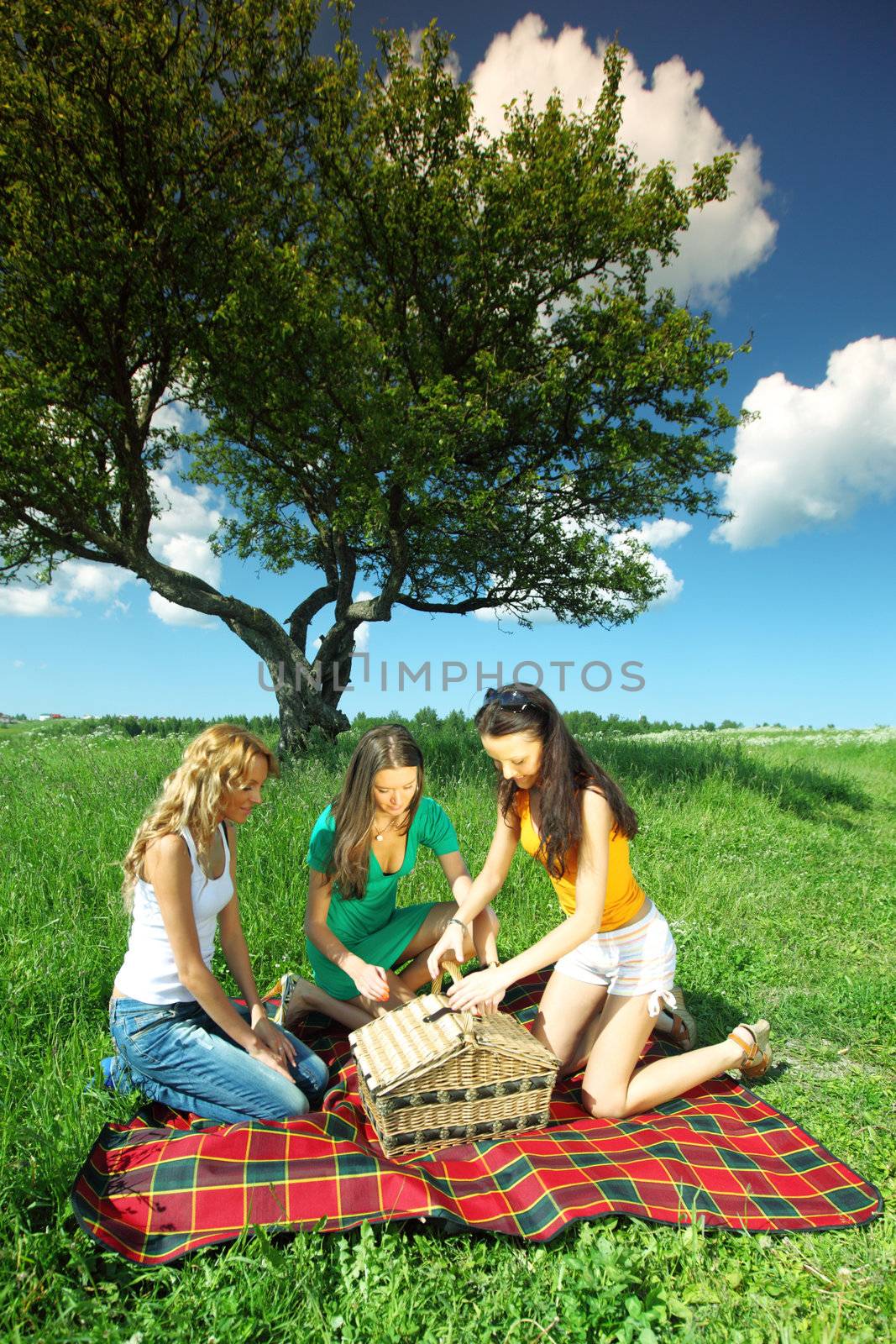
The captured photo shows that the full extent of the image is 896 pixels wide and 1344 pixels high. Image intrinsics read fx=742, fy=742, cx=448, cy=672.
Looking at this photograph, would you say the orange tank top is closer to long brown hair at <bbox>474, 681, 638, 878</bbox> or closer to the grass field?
long brown hair at <bbox>474, 681, 638, 878</bbox>

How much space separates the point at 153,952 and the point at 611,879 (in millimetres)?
2209

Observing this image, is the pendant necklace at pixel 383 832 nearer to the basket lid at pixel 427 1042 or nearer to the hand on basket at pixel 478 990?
the basket lid at pixel 427 1042

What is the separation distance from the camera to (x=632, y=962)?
379cm

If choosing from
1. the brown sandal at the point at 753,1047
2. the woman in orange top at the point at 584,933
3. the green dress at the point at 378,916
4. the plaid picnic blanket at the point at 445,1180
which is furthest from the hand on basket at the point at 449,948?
the brown sandal at the point at 753,1047

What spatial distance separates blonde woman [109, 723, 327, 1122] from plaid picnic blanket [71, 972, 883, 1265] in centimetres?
16

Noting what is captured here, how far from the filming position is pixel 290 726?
515 inches

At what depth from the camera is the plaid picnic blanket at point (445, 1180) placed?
2775mm

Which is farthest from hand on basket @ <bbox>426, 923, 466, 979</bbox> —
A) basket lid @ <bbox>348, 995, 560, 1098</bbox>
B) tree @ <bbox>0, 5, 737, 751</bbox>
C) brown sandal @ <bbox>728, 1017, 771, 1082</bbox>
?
tree @ <bbox>0, 5, 737, 751</bbox>

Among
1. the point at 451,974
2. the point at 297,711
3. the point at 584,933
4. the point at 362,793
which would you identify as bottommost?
the point at 451,974

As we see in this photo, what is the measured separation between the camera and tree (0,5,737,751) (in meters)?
10.6

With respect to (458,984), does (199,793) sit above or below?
above

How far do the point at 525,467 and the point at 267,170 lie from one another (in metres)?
5.84

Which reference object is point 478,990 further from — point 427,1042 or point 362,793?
point 362,793

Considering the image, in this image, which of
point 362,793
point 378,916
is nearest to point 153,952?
point 362,793
